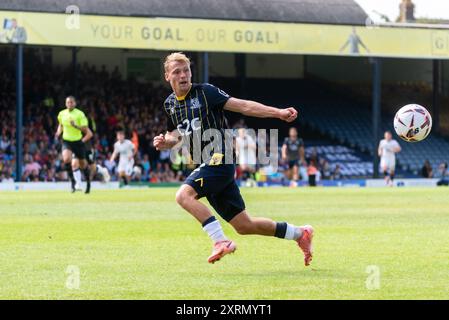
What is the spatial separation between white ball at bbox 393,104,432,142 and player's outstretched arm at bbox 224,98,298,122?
17.1 ft

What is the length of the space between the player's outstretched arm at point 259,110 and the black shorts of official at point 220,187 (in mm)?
626

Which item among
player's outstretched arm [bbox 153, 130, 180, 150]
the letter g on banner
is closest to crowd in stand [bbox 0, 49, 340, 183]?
the letter g on banner

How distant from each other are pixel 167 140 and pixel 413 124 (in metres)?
5.44

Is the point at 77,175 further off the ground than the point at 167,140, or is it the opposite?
the point at 167,140

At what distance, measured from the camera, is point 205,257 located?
40.7ft

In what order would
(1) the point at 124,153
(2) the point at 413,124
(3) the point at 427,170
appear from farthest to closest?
(3) the point at 427,170 → (1) the point at 124,153 → (2) the point at 413,124

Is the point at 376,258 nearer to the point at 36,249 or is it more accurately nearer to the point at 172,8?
the point at 36,249

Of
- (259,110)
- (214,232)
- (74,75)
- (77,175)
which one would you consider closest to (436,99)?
(74,75)

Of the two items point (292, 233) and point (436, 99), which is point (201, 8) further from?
point (292, 233)

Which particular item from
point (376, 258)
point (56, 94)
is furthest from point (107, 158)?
point (376, 258)

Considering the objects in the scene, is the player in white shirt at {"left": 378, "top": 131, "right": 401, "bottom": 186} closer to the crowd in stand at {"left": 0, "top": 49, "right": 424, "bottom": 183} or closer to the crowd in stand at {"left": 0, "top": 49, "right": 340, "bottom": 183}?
the crowd in stand at {"left": 0, "top": 49, "right": 424, "bottom": 183}

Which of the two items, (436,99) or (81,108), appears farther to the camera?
(436,99)

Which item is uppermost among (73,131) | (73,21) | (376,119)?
(73,21)

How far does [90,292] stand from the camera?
923cm
